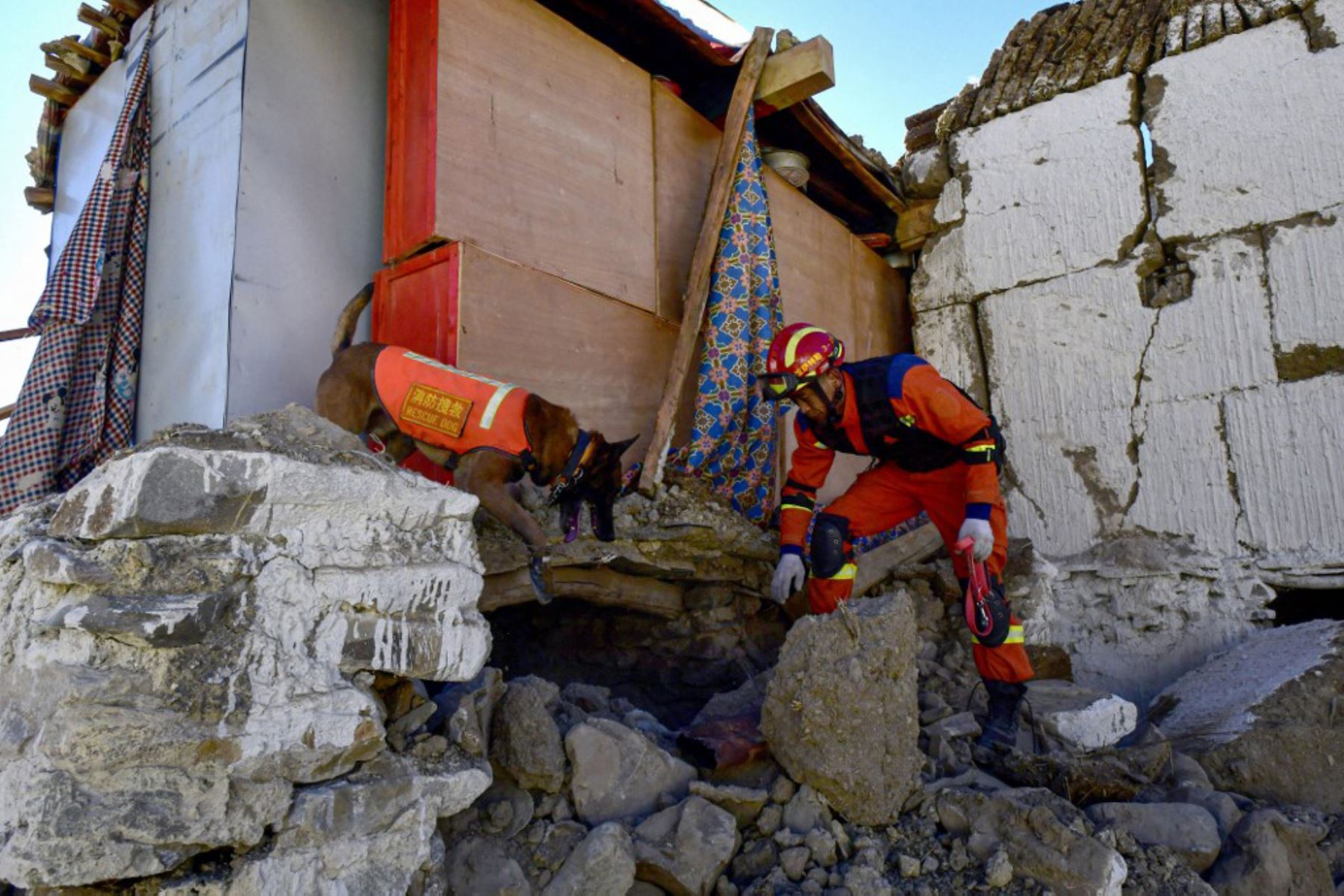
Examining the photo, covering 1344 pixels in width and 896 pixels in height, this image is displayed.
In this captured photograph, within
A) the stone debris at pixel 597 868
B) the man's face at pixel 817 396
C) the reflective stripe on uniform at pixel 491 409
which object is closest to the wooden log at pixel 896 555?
the man's face at pixel 817 396

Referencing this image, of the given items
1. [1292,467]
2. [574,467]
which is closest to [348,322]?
[574,467]

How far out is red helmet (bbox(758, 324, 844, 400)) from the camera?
3707mm

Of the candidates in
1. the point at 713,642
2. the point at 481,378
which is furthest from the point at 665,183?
the point at 713,642

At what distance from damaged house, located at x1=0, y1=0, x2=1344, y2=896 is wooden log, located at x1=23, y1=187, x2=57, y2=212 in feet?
0.16

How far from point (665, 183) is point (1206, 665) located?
3.58 metres

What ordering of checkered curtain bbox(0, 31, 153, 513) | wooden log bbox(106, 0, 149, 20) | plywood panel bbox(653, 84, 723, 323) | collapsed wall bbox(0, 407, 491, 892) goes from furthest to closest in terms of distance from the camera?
plywood panel bbox(653, 84, 723, 323)
wooden log bbox(106, 0, 149, 20)
checkered curtain bbox(0, 31, 153, 513)
collapsed wall bbox(0, 407, 491, 892)

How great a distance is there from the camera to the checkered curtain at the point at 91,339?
145 inches

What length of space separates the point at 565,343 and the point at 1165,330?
3.40 m

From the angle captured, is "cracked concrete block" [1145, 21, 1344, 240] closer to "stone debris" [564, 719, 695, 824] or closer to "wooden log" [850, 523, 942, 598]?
"wooden log" [850, 523, 942, 598]

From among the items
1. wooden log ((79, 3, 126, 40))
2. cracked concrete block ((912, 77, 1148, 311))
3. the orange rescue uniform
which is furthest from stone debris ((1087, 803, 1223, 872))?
wooden log ((79, 3, 126, 40))

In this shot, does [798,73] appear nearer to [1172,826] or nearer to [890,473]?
[890,473]

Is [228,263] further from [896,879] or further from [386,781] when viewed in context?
[896,879]

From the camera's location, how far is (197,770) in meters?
1.80

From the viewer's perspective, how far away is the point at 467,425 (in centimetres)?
311
